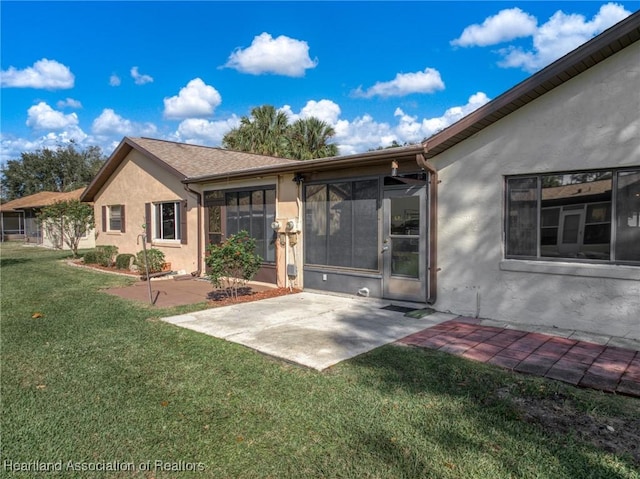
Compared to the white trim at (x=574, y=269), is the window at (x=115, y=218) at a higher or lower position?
higher

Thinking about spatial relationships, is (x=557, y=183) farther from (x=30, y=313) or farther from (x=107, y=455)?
(x=30, y=313)

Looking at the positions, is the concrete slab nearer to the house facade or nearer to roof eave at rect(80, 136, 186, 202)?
the house facade

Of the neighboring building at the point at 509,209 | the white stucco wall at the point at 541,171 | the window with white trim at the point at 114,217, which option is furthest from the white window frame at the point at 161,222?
the white stucco wall at the point at 541,171

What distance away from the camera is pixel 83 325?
6266 mm

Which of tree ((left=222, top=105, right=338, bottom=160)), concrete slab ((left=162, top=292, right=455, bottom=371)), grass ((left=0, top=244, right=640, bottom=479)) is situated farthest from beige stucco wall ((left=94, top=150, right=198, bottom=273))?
tree ((left=222, top=105, right=338, bottom=160))

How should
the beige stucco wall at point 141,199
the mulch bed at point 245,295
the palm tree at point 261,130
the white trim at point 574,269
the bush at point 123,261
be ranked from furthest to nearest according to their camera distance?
the palm tree at point 261,130 < the bush at point 123,261 < the beige stucco wall at point 141,199 < the mulch bed at point 245,295 < the white trim at point 574,269

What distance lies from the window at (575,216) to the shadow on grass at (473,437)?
256 centimetres

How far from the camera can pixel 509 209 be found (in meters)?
6.16

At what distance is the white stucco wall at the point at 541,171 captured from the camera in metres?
5.21

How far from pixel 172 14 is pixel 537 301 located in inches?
474

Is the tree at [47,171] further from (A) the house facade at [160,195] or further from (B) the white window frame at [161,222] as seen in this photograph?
(B) the white window frame at [161,222]

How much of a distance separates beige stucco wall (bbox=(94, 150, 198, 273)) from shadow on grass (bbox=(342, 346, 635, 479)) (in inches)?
377

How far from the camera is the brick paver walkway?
3961 mm

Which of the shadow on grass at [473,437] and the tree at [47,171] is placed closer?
the shadow on grass at [473,437]
